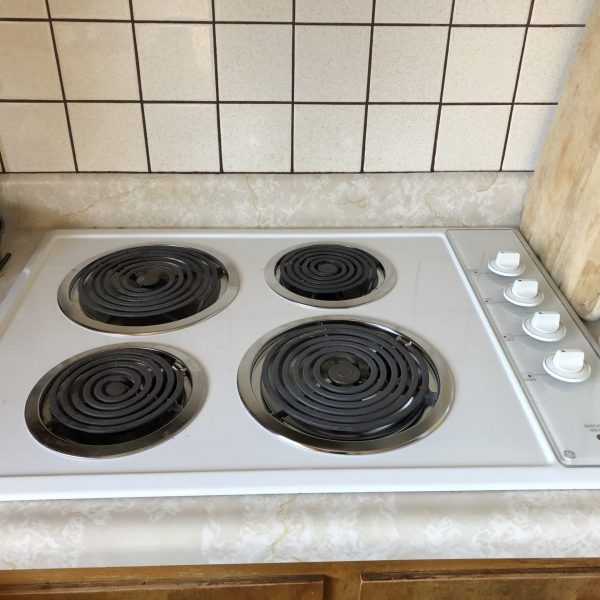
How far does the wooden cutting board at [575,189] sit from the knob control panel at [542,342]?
3 centimetres

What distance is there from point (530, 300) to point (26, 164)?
840 millimetres

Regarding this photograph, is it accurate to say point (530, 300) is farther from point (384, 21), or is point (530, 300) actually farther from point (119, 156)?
point (119, 156)

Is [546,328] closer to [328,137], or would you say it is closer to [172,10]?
[328,137]

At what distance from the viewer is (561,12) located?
0.95 metres

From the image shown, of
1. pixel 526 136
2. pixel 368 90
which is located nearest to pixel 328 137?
pixel 368 90

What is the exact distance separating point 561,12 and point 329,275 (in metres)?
0.54

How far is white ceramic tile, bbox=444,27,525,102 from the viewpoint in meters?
0.96

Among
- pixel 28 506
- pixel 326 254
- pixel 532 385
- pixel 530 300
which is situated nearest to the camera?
pixel 28 506

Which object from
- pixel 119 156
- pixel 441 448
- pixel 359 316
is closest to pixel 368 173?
pixel 359 316

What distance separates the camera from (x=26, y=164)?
40.7 inches

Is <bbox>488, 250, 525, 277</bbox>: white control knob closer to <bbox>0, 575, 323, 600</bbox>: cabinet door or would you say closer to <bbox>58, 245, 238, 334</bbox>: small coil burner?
<bbox>58, 245, 238, 334</bbox>: small coil burner

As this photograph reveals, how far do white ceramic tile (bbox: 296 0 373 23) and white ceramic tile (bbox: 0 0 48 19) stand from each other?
1.26 feet

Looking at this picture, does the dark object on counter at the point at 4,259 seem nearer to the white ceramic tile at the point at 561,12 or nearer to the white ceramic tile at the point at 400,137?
the white ceramic tile at the point at 400,137

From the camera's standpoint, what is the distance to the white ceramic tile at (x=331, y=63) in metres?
0.95
